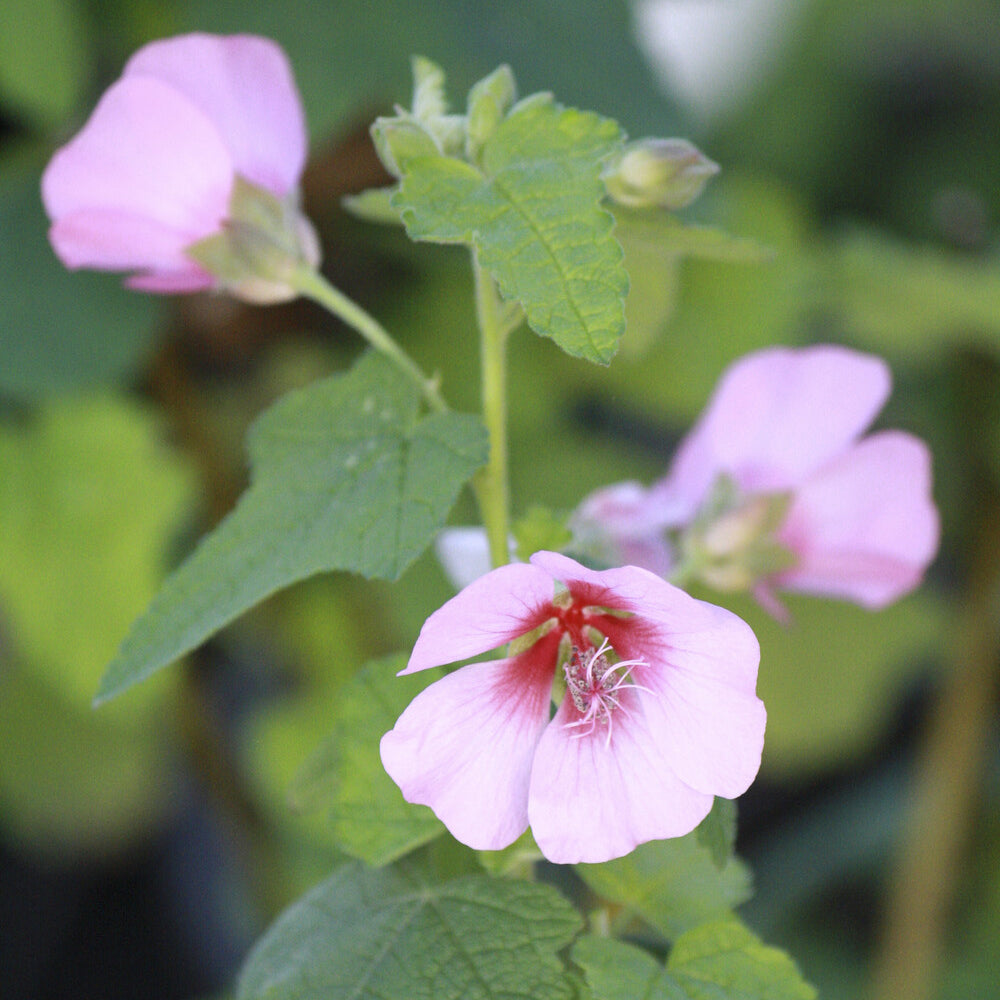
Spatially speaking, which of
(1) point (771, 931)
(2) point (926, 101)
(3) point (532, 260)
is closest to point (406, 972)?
(3) point (532, 260)

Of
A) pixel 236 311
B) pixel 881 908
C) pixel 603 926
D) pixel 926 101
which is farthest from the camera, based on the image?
pixel 926 101

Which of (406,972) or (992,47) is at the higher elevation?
(406,972)

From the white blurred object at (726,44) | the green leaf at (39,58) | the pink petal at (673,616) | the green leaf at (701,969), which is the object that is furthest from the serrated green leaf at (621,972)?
the white blurred object at (726,44)

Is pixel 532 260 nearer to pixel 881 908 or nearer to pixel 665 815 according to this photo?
pixel 665 815

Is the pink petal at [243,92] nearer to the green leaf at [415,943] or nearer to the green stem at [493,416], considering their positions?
the green stem at [493,416]

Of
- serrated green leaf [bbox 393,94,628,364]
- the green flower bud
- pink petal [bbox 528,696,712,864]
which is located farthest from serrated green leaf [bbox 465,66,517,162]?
pink petal [bbox 528,696,712,864]

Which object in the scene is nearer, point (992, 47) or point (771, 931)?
point (771, 931)

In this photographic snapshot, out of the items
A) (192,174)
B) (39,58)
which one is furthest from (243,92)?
(39,58)

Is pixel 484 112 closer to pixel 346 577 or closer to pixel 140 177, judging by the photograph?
pixel 140 177
